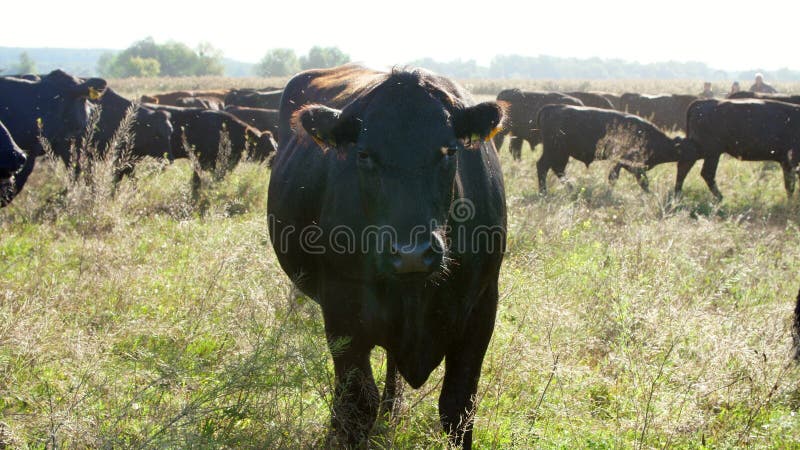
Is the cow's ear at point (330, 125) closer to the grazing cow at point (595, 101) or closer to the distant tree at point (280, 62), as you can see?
the grazing cow at point (595, 101)

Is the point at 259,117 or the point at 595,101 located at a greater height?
the point at 595,101

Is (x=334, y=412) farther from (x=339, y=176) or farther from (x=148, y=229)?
(x=148, y=229)

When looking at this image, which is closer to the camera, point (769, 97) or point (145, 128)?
point (145, 128)

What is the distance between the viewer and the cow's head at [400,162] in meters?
2.50

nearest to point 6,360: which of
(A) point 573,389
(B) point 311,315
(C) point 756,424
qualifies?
(B) point 311,315

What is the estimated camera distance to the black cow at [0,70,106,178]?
Answer: 352 inches

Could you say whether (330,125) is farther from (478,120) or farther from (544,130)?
(544,130)

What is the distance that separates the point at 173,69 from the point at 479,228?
130 meters

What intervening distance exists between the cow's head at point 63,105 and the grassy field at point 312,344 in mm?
2134

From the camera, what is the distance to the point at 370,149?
2.67 metres

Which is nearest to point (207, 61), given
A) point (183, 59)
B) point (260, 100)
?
point (183, 59)

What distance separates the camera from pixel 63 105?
31.3 ft

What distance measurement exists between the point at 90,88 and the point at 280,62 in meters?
137

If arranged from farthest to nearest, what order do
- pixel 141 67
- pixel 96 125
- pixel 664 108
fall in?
pixel 141 67 → pixel 664 108 → pixel 96 125
